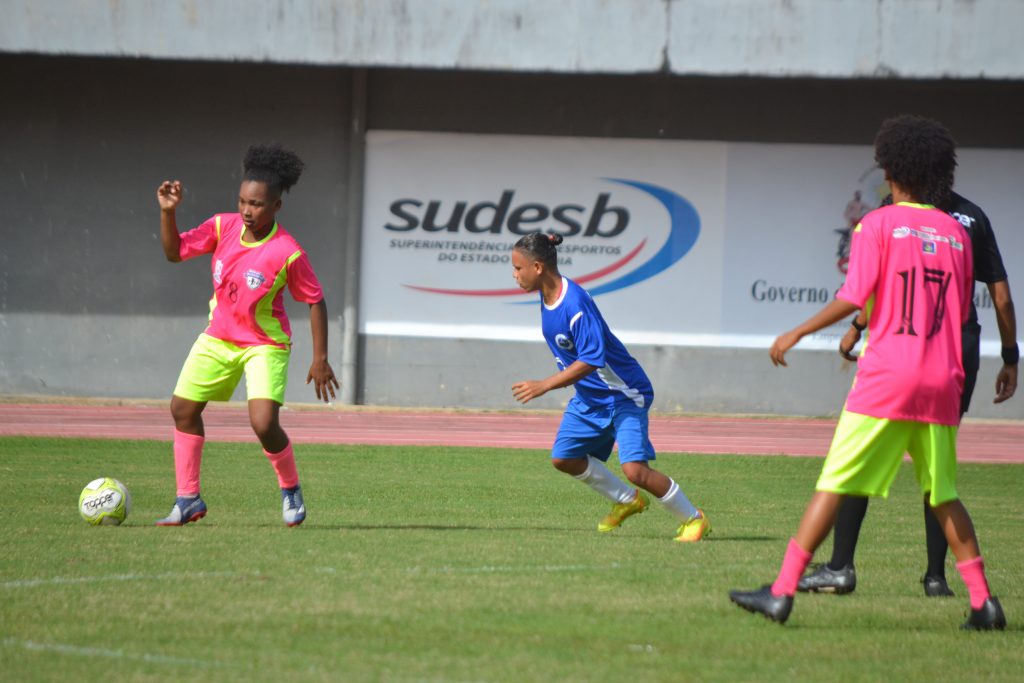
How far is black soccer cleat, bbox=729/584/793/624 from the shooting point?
5570 mm

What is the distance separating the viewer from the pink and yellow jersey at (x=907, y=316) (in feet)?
18.0

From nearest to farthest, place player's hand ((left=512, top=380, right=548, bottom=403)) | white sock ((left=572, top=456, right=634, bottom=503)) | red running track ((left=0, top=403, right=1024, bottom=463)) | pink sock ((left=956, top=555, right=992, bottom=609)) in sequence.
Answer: pink sock ((left=956, top=555, right=992, bottom=609)) < player's hand ((left=512, top=380, right=548, bottom=403)) < white sock ((left=572, top=456, right=634, bottom=503)) < red running track ((left=0, top=403, right=1024, bottom=463))

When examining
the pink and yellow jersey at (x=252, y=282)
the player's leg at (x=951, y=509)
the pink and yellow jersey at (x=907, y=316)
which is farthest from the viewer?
the pink and yellow jersey at (x=252, y=282)

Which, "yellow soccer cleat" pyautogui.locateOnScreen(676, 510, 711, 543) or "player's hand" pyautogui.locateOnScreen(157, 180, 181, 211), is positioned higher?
"player's hand" pyautogui.locateOnScreen(157, 180, 181, 211)

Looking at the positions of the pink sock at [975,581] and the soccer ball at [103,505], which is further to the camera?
the soccer ball at [103,505]

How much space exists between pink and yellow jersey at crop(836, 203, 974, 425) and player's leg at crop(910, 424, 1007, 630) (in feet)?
0.31

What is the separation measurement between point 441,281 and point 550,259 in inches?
461

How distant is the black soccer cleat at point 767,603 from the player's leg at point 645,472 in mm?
2316

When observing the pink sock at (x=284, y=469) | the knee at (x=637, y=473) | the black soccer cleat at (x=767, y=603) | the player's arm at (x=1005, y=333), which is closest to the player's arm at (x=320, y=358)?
the pink sock at (x=284, y=469)

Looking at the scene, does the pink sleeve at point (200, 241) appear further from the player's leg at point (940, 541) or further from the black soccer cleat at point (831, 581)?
the player's leg at point (940, 541)

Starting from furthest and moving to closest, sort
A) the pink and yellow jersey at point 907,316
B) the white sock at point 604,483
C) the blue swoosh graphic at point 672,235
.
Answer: the blue swoosh graphic at point 672,235
the white sock at point 604,483
the pink and yellow jersey at point 907,316

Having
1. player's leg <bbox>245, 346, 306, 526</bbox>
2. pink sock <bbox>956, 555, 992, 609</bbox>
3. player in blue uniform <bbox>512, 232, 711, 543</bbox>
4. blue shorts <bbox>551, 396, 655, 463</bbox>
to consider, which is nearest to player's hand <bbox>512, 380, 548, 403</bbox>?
player in blue uniform <bbox>512, 232, 711, 543</bbox>

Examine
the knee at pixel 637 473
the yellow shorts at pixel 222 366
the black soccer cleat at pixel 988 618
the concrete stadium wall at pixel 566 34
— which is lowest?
the knee at pixel 637 473

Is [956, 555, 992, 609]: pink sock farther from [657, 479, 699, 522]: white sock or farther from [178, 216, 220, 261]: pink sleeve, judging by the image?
[178, 216, 220, 261]: pink sleeve
